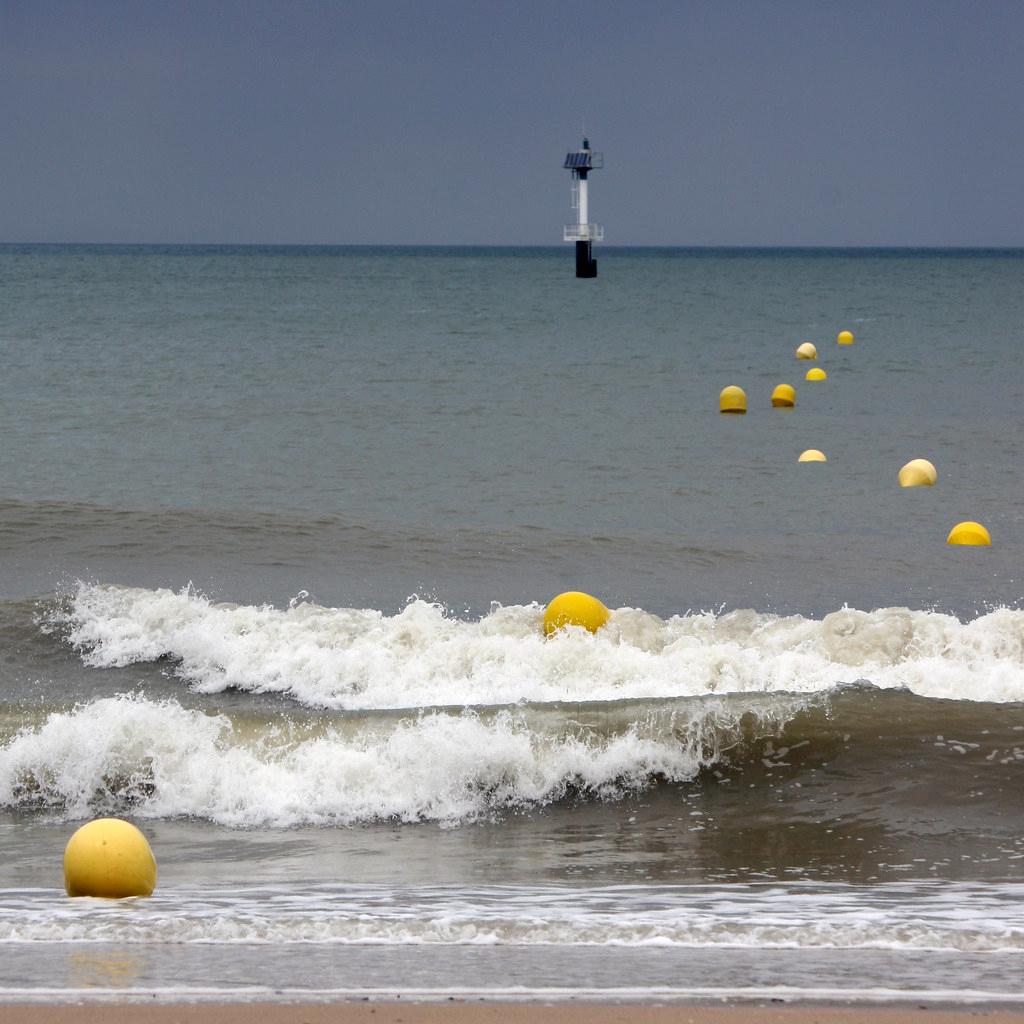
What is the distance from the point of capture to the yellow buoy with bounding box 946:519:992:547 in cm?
1570

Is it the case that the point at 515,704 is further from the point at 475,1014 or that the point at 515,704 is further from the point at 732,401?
the point at 732,401

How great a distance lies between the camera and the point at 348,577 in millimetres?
14953

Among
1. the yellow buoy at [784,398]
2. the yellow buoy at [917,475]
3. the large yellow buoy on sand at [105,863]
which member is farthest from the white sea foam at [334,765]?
the yellow buoy at [784,398]

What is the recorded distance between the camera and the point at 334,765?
8.55m

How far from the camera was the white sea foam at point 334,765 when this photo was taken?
823 cm

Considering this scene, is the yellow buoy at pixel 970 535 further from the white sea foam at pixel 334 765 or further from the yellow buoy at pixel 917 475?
the white sea foam at pixel 334 765

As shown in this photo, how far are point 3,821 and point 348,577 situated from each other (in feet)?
23.0

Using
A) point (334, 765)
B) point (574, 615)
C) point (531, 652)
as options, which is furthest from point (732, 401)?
point (334, 765)

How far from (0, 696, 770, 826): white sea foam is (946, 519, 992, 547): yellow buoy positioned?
7.30m

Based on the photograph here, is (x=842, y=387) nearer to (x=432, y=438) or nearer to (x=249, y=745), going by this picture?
(x=432, y=438)

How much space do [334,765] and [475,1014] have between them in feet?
13.5

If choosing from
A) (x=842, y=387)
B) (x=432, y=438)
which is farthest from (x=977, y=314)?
(x=432, y=438)

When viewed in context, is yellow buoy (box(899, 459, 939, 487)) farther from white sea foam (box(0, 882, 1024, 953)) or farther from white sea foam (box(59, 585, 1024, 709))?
white sea foam (box(0, 882, 1024, 953))

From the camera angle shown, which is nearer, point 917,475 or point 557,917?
point 557,917
